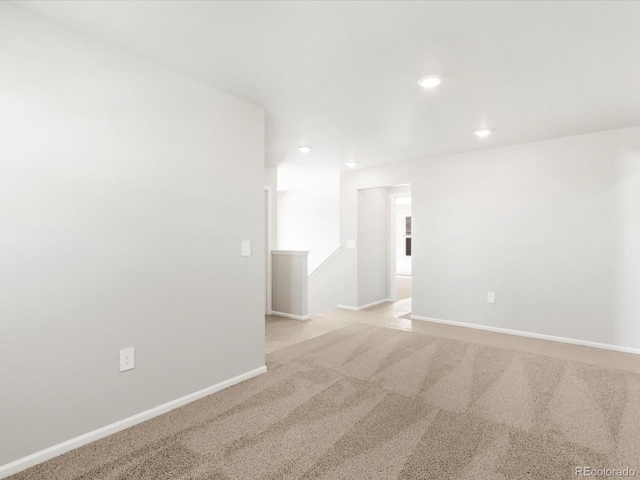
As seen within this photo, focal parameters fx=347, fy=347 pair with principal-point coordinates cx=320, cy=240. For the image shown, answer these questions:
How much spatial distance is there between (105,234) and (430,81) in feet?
7.83

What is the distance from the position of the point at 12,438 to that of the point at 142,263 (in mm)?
1040

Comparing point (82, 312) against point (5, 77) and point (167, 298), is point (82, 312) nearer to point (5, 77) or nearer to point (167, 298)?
point (167, 298)

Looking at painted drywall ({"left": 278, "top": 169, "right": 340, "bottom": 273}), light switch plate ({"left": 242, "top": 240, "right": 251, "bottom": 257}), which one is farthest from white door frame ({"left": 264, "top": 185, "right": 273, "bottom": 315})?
light switch plate ({"left": 242, "top": 240, "right": 251, "bottom": 257})

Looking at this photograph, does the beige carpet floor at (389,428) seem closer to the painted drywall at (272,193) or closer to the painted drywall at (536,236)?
the painted drywall at (536,236)

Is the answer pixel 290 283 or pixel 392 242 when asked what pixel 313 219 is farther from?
pixel 290 283

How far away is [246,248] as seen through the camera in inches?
113

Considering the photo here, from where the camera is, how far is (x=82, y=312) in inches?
76.7

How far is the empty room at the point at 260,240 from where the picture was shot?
1752mm

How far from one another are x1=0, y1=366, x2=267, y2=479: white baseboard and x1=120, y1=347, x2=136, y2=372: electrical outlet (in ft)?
1.02

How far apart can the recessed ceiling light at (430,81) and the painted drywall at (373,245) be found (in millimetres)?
3278
